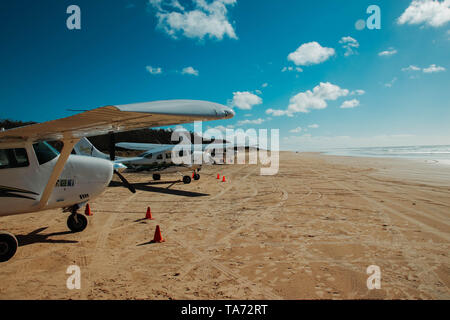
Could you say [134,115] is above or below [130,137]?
below

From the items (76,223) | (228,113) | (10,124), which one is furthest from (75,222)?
(10,124)

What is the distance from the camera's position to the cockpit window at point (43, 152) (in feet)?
15.3

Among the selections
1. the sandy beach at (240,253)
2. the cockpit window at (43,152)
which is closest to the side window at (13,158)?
the cockpit window at (43,152)

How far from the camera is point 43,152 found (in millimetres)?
4781

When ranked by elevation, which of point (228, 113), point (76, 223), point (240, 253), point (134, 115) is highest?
point (228, 113)

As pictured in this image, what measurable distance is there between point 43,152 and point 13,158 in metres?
0.54

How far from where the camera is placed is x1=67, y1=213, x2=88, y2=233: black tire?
5609mm

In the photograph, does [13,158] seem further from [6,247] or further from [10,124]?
[10,124]

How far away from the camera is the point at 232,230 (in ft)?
18.8

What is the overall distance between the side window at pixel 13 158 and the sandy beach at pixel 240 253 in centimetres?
178
